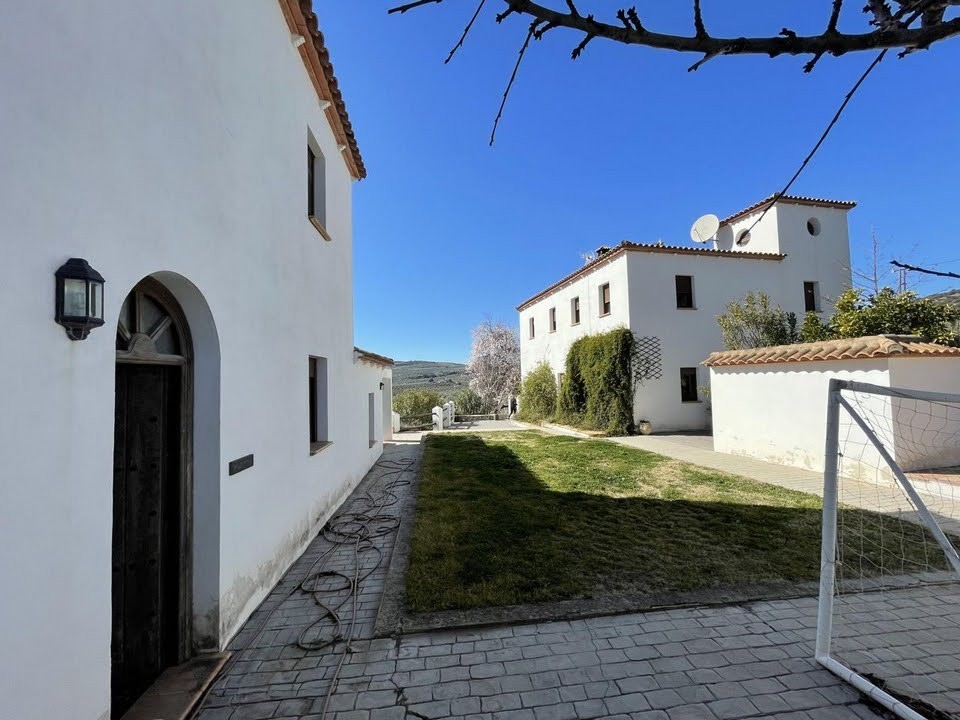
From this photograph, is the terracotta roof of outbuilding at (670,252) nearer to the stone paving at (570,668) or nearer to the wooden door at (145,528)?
the stone paving at (570,668)

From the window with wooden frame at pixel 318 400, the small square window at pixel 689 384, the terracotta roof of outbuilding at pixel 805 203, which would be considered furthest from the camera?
the terracotta roof of outbuilding at pixel 805 203

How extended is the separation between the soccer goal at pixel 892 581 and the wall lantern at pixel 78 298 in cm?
407

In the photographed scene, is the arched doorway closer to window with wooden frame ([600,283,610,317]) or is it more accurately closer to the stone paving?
the stone paving

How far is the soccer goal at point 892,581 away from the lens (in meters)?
2.54

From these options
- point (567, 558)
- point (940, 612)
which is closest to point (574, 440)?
point (567, 558)

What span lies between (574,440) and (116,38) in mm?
13460

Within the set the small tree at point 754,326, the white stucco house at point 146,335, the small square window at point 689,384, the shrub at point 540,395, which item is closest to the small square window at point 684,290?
the small tree at point 754,326

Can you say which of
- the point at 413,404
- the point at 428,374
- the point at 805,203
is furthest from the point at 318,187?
the point at 428,374

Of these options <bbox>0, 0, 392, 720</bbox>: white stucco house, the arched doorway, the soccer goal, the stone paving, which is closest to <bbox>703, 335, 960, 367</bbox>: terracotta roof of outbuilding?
the soccer goal

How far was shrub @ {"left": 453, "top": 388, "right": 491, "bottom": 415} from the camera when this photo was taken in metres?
28.9

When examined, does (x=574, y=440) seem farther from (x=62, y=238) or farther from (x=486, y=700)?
(x=62, y=238)

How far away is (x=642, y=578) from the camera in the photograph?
4.05 metres

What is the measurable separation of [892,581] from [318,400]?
6.73m

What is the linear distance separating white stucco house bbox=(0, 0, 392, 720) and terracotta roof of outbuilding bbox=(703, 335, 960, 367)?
895 centimetres
